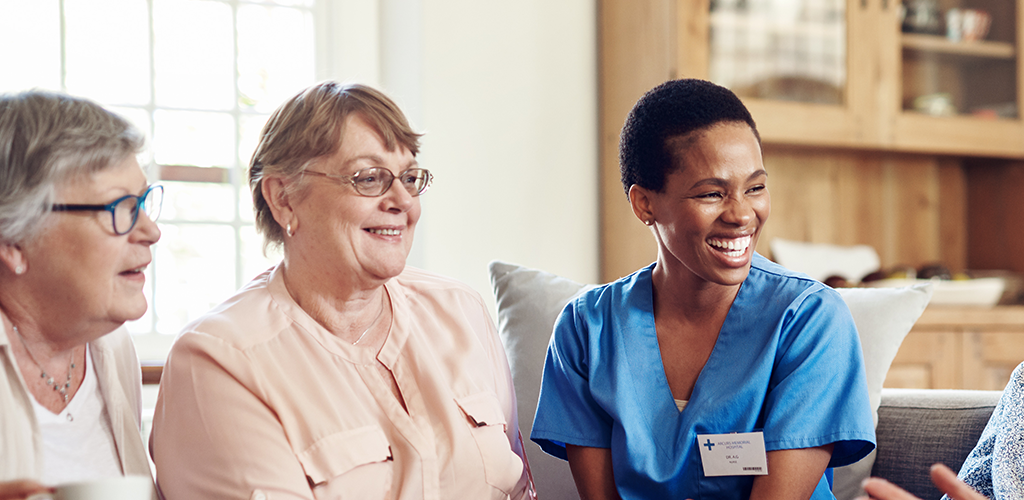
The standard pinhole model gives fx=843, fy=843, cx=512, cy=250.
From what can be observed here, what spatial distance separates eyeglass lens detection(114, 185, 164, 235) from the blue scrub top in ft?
2.06

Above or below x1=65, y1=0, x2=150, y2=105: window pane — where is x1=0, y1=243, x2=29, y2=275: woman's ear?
below

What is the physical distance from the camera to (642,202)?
4.16 ft

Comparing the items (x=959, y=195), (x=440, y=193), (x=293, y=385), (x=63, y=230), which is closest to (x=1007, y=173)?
(x=959, y=195)

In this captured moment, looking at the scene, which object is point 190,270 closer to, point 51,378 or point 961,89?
point 51,378

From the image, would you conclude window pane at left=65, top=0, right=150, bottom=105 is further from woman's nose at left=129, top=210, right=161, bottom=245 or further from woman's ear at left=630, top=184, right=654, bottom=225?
woman's ear at left=630, top=184, right=654, bottom=225

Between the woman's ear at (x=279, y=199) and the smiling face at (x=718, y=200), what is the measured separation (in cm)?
57

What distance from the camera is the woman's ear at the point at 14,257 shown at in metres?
1.02

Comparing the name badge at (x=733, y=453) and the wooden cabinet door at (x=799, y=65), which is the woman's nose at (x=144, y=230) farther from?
the wooden cabinet door at (x=799, y=65)

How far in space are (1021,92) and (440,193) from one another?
208 cm

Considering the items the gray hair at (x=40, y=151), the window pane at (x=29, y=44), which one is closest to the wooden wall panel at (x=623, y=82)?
the window pane at (x=29, y=44)

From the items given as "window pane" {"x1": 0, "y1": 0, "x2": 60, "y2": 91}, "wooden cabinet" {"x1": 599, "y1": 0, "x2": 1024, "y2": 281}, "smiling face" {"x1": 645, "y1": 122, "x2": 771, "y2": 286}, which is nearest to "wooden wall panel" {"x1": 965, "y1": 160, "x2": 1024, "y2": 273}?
"wooden cabinet" {"x1": 599, "y1": 0, "x2": 1024, "y2": 281}

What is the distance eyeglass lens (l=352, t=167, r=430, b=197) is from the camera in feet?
4.12

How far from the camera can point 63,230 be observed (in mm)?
1025

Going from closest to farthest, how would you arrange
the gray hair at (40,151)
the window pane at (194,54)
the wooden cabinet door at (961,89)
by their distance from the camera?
1. the gray hair at (40,151)
2. the window pane at (194,54)
3. the wooden cabinet door at (961,89)
